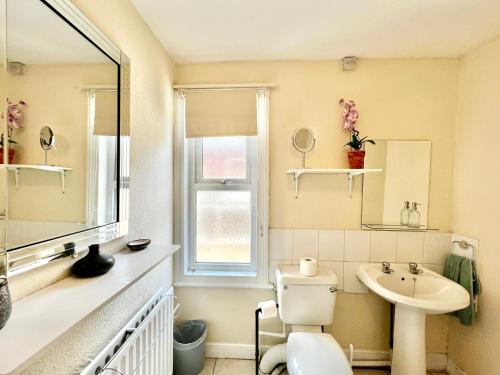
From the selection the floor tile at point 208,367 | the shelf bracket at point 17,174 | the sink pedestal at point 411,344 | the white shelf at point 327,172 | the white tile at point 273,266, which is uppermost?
the white shelf at point 327,172

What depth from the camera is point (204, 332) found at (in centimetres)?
180

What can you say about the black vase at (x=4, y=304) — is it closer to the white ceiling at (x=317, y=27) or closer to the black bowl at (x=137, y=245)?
the black bowl at (x=137, y=245)

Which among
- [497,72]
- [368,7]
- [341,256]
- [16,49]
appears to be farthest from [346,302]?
[16,49]

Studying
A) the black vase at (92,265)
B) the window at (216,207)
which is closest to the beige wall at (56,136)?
the black vase at (92,265)

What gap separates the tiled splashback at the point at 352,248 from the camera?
1.80 metres

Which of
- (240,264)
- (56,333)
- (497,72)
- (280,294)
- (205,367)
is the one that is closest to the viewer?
(56,333)

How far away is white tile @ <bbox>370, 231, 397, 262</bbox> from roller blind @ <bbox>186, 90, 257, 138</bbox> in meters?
1.20

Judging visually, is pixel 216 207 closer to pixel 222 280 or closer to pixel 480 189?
pixel 222 280

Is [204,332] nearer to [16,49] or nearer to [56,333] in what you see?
[56,333]

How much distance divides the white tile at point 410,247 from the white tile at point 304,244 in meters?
0.61

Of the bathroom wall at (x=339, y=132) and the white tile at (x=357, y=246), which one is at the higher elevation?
the bathroom wall at (x=339, y=132)

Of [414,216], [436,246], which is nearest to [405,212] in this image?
[414,216]

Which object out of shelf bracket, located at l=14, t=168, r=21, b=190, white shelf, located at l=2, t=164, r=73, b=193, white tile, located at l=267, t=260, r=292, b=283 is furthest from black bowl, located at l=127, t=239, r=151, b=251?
white tile, located at l=267, t=260, r=292, b=283

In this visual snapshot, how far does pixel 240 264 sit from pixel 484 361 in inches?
65.2
